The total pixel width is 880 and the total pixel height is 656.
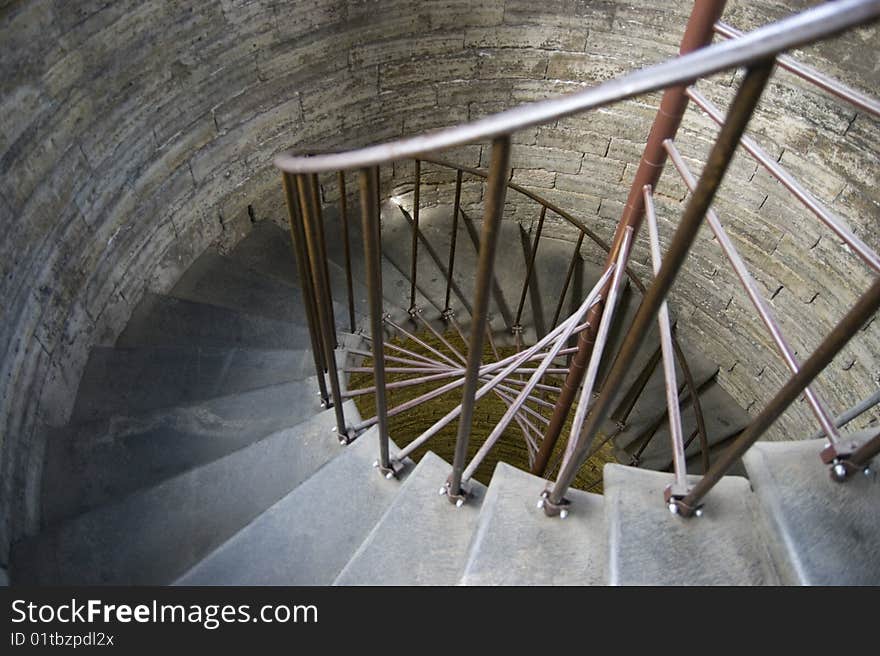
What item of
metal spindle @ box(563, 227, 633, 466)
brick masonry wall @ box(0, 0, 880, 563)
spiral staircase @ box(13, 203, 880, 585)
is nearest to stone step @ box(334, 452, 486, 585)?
spiral staircase @ box(13, 203, 880, 585)

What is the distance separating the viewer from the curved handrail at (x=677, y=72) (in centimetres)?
85

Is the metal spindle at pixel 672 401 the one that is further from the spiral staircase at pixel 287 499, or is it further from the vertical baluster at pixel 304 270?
the vertical baluster at pixel 304 270

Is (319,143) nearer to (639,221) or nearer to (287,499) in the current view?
(639,221)

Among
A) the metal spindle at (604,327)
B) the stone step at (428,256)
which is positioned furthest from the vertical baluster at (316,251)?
the stone step at (428,256)

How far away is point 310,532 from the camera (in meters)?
2.29

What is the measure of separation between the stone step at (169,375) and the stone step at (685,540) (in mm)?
2092

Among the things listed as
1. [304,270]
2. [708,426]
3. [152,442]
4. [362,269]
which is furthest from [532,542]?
[708,426]

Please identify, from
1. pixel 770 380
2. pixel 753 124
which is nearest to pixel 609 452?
pixel 770 380

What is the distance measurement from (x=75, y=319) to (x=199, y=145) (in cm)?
112

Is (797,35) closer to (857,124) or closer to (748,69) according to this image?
(748,69)

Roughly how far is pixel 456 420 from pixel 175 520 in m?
4.32

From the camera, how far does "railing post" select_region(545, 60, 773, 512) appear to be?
38.4 inches

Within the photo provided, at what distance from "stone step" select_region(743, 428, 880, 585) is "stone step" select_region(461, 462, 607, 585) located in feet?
1.37

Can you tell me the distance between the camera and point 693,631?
141 centimetres
